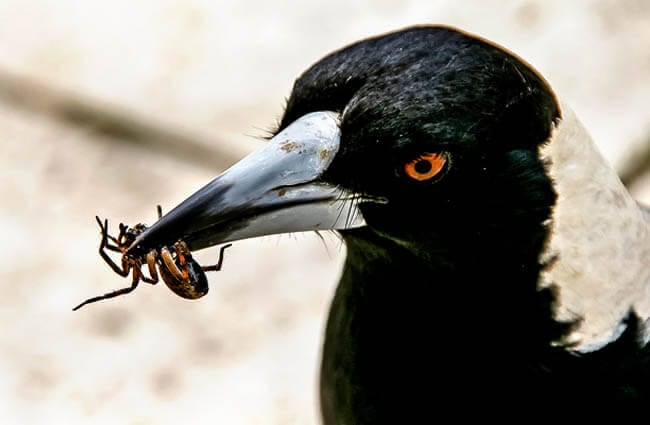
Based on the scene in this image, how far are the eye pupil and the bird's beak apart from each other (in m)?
0.10

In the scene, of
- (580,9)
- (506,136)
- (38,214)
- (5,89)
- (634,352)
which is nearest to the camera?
(506,136)

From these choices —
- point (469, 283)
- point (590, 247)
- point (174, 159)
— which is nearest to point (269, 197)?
point (469, 283)

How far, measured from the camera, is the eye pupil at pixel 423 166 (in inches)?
62.5

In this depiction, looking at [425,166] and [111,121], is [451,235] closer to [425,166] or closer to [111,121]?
[425,166]

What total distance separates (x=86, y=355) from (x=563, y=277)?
54.0 inches

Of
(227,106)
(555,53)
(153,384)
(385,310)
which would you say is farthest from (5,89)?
(385,310)

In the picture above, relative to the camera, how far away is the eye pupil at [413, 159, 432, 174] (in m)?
1.59

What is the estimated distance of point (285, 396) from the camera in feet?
9.05

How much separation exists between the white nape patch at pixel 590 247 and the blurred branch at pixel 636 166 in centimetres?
135

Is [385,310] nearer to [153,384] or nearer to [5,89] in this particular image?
[153,384]

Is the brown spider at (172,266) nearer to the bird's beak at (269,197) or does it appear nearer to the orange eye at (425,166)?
the bird's beak at (269,197)

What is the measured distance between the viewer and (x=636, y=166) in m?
3.17

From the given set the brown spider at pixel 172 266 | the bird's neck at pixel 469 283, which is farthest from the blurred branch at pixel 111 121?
the bird's neck at pixel 469 283

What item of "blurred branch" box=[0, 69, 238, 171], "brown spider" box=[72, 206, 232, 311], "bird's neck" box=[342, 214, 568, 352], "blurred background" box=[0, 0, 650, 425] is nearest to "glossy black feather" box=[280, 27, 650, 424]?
"bird's neck" box=[342, 214, 568, 352]
